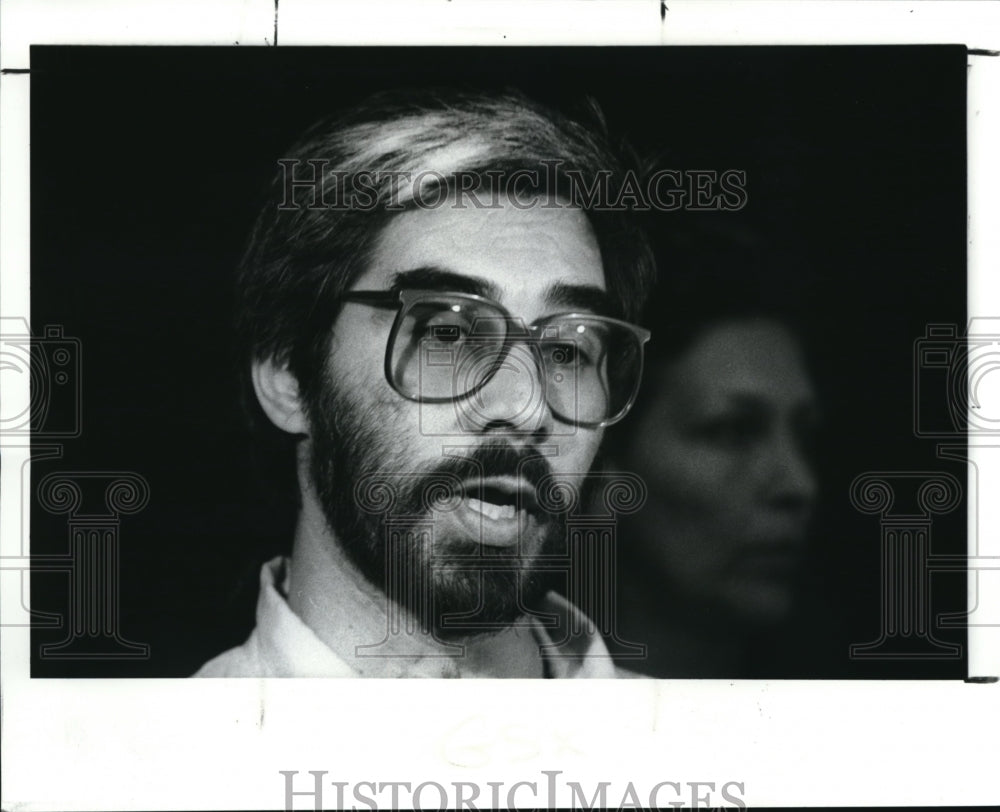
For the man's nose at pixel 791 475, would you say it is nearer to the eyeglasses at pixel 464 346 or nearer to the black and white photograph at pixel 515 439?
the black and white photograph at pixel 515 439

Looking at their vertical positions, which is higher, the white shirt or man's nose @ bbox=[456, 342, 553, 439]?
man's nose @ bbox=[456, 342, 553, 439]

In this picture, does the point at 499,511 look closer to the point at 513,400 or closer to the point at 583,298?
the point at 513,400

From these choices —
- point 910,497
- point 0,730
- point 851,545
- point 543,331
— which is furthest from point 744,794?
point 0,730

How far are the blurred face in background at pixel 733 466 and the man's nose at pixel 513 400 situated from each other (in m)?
0.21

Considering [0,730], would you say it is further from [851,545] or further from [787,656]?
[851,545]

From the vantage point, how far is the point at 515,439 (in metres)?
2.02

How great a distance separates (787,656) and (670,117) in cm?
113

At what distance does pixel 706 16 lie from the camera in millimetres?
2072

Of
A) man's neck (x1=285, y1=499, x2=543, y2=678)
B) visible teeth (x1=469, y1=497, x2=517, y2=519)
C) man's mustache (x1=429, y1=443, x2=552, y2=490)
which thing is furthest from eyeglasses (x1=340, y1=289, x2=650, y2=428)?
man's neck (x1=285, y1=499, x2=543, y2=678)

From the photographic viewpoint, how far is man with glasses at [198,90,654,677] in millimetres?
2004

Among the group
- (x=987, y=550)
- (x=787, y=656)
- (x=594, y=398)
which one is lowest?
(x=787, y=656)

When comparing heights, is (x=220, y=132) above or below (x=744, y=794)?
above

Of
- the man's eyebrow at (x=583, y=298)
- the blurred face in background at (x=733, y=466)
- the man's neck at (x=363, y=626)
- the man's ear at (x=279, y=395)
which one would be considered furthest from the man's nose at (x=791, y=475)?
the man's ear at (x=279, y=395)

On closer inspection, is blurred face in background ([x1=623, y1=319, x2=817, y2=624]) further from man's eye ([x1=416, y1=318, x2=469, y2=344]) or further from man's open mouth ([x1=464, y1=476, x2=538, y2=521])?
man's eye ([x1=416, y1=318, x2=469, y2=344])
